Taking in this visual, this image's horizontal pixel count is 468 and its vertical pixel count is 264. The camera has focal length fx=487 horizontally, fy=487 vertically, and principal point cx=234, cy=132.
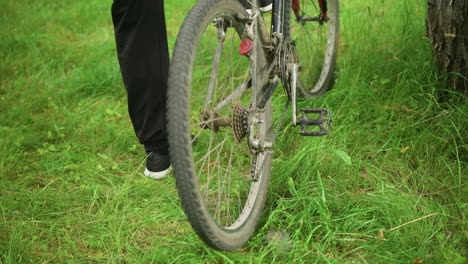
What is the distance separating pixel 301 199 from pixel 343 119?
2.20ft

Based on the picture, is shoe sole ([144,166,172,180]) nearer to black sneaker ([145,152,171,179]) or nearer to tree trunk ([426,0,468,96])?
black sneaker ([145,152,171,179])

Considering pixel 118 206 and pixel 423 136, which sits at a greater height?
pixel 423 136

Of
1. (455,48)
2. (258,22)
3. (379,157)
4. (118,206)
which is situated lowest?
(118,206)

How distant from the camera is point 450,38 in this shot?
2.24 meters

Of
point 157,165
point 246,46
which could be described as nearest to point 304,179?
point 246,46

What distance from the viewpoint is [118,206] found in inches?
82.7

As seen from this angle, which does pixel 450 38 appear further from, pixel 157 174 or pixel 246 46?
pixel 157 174

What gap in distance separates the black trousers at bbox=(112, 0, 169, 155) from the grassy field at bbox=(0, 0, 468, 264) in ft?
0.94

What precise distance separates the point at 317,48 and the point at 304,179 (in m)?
1.27

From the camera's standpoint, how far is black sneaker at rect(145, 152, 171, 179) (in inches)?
90.2

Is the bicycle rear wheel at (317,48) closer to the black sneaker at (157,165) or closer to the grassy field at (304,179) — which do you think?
the grassy field at (304,179)

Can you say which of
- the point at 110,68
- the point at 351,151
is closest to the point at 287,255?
the point at 351,151

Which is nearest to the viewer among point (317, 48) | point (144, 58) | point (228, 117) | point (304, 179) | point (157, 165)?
point (228, 117)

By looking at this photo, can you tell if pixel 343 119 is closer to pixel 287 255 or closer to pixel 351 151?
pixel 351 151
